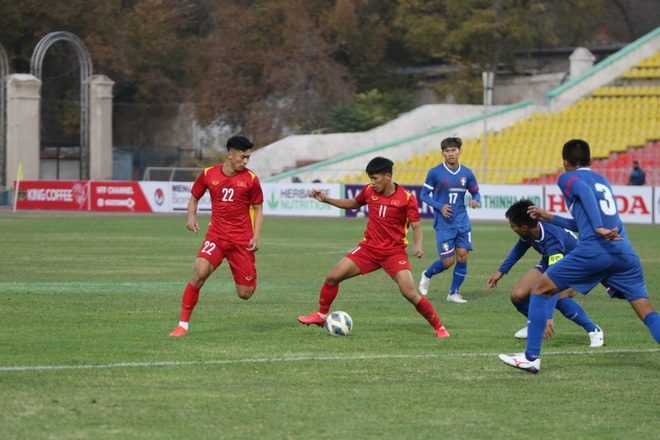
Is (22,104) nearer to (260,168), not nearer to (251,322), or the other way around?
(260,168)

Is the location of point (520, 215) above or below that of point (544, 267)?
above

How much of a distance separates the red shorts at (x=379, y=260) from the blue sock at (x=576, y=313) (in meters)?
1.54

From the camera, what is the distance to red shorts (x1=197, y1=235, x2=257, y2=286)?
11773 millimetres

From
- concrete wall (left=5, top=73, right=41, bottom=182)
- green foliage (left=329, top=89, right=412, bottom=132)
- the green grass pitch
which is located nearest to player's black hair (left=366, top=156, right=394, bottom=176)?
the green grass pitch

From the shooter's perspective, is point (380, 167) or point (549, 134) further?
point (549, 134)

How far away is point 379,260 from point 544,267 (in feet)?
5.32

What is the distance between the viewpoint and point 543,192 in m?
36.2

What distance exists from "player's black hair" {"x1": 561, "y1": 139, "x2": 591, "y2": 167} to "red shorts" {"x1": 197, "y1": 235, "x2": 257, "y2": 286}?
3602 millimetres

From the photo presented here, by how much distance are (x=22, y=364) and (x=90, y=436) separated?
8.90ft

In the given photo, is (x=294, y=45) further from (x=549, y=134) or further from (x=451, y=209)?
(x=451, y=209)

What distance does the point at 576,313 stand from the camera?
1130 centimetres

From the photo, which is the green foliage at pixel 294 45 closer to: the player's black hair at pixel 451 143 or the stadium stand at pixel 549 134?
the stadium stand at pixel 549 134

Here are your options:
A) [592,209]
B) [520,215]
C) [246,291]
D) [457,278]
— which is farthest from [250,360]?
Result: [457,278]

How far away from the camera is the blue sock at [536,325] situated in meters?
9.40
